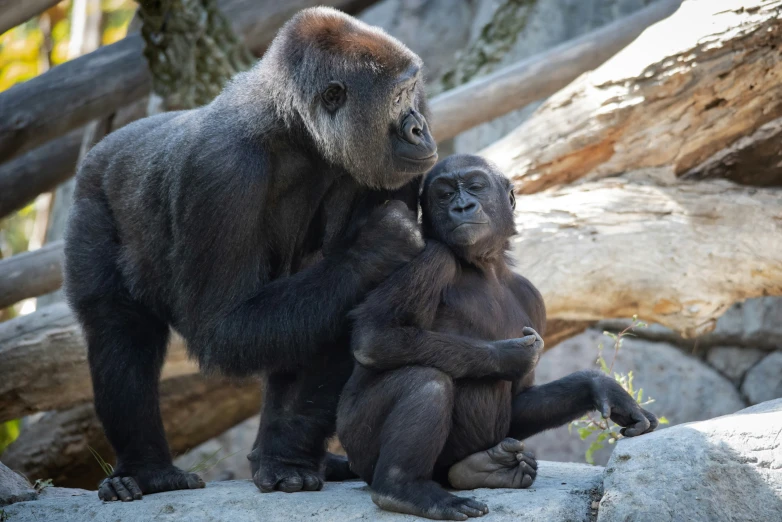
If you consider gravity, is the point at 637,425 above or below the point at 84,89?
below

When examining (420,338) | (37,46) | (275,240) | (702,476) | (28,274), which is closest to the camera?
(702,476)

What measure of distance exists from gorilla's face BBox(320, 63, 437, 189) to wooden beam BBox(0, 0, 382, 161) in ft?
13.3

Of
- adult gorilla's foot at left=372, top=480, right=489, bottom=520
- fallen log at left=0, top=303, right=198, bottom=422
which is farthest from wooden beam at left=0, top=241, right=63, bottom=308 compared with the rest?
adult gorilla's foot at left=372, top=480, right=489, bottom=520

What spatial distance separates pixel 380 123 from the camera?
3.88 metres

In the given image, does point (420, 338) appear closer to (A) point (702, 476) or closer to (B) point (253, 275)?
(B) point (253, 275)

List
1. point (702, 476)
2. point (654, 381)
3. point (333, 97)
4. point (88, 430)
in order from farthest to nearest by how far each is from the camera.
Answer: point (654, 381) < point (88, 430) < point (333, 97) < point (702, 476)

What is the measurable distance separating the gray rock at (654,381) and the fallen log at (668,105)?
107 inches

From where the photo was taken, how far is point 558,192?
5.58 meters

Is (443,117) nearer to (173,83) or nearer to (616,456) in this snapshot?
(173,83)

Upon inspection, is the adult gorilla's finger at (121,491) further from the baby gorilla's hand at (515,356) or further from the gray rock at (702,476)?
the gray rock at (702,476)

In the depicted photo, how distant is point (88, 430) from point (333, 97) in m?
3.88

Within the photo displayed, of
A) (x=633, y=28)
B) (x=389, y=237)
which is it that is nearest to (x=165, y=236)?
(x=389, y=237)

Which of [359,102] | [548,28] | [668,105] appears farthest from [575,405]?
[548,28]

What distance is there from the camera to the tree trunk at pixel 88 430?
6.45 meters
